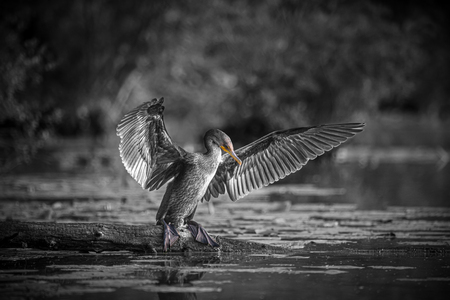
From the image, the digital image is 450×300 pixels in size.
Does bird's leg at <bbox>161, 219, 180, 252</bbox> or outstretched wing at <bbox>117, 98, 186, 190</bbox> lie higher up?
outstretched wing at <bbox>117, 98, 186, 190</bbox>

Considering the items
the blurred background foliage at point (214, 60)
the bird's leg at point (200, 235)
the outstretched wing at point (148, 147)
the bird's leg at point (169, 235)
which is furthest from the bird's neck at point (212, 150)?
the blurred background foliage at point (214, 60)

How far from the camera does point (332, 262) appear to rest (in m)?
6.38

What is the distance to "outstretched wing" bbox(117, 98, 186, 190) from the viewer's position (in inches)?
280

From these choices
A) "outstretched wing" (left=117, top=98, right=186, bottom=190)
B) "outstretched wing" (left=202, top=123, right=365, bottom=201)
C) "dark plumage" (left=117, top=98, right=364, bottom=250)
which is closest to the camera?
"dark plumage" (left=117, top=98, right=364, bottom=250)

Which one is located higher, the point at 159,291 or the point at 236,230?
the point at 236,230

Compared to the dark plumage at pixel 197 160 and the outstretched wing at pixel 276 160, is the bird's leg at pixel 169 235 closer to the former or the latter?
the dark plumage at pixel 197 160

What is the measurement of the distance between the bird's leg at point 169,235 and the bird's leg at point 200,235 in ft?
0.58

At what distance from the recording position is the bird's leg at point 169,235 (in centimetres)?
667

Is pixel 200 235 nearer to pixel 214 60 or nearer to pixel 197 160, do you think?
pixel 197 160

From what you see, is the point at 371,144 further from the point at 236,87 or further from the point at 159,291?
the point at 159,291

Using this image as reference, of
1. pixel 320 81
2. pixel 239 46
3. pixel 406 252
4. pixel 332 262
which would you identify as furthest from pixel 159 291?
pixel 239 46

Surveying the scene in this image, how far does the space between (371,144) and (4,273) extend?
23.7m

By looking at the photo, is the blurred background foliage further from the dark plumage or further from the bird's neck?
the bird's neck

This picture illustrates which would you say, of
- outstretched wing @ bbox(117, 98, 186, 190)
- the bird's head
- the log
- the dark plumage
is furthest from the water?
the bird's head
